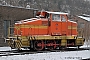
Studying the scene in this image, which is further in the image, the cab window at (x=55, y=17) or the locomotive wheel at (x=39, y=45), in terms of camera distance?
the cab window at (x=55, y=17)

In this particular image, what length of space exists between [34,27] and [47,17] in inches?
64.3

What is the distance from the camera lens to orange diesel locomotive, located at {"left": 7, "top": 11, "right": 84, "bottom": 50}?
60.3 ft

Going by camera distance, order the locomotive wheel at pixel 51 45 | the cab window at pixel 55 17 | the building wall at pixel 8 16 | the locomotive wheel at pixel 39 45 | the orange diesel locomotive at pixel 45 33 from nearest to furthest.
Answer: the orange diesel locomotive at pixel 45 33
the locomotive wheel at pixel 39 45
the locomotive wheel at pixel 51 45
the cab window at pixel 55 17
the building wall at pixel 8 16

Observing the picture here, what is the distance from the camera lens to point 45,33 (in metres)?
19.2

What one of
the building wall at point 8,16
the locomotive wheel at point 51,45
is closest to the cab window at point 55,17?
the locomotive wheel at point 51,45

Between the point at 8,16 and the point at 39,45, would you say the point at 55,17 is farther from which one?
the point at 8,16

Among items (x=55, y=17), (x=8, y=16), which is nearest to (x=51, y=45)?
(x=55, y=17)

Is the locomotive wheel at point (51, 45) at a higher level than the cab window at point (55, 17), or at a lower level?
lower

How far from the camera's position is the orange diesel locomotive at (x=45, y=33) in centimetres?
1839

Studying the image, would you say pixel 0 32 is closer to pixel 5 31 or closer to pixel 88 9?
pixel 5 31

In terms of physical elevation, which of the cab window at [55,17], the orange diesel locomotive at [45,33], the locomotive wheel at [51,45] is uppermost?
the cab window at [55,17]

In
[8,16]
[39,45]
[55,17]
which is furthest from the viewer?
[8,16]

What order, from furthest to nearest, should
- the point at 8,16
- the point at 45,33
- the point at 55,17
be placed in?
the point at 8,16
the point at 55,17
the point at 45,33

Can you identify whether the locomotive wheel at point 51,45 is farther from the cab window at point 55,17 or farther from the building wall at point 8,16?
the building wall at point 8,16
